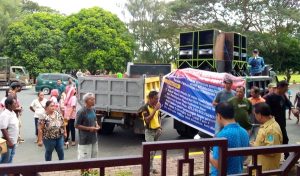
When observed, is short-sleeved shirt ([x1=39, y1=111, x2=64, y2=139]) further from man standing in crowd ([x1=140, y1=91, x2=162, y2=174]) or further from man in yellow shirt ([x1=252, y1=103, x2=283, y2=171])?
man in yellow shirt ([x1=252, y1=103, x2=283, y2=171])

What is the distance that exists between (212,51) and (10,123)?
313 inches

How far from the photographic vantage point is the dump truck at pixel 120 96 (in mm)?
8898

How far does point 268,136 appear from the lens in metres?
4.14

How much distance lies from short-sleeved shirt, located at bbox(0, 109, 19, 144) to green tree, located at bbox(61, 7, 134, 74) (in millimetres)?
29168

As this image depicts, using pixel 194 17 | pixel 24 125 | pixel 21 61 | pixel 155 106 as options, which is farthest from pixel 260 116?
pixel 21 61

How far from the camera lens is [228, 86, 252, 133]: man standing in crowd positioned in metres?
6.42

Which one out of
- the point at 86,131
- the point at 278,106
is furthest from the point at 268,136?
the point at 86,131

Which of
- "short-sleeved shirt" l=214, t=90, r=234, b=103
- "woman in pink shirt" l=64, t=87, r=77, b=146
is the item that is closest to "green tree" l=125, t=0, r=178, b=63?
"woman in pink shirt" l=64, t=87, r=77, b=146

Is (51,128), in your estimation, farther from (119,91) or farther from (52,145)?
(119,91)

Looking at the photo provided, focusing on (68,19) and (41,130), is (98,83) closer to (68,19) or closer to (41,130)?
(41,130)

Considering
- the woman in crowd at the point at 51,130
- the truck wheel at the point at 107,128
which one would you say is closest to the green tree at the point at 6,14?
the truck wheel at the point at 107,128

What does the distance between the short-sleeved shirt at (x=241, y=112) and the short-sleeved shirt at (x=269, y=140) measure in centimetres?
215

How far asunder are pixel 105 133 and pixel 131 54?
27612 millimetres

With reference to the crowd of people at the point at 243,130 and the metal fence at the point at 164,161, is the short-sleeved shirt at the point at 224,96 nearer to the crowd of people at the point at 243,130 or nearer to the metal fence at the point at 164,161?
the crowd of people at the point at 243,130
